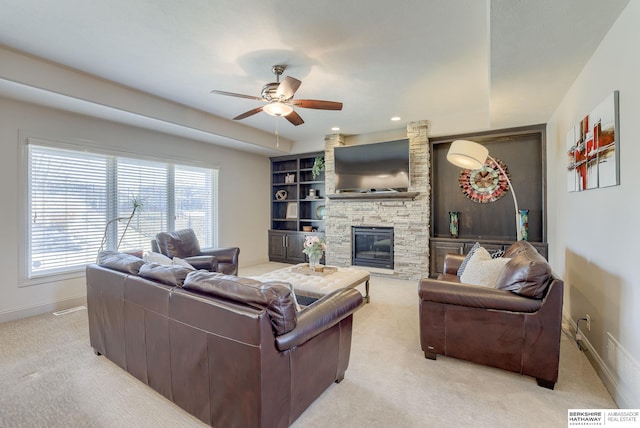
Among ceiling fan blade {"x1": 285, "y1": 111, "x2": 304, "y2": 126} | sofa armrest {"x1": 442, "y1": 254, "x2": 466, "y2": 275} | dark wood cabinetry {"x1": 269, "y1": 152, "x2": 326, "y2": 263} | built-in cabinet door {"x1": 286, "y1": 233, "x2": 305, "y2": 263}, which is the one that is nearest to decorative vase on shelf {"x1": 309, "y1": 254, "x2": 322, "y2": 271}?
sofa armrest {"x1": 442, "y1": 254, "x2": 466, "y2": 275}

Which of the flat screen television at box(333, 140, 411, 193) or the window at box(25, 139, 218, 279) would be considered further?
the flat screen television at box(333, 140, 411, 193)

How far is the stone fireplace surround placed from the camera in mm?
4984

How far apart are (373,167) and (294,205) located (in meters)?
2.26

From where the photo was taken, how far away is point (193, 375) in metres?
1.64

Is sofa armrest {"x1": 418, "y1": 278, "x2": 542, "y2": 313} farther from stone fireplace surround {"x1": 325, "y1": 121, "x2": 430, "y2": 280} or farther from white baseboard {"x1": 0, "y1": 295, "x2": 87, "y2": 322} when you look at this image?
white baseboard {"x1": 0, "y1": 295, "x2": 87, "y2": 322}

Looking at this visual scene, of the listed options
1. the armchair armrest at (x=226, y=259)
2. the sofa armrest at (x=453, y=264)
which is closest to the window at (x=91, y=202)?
the armchair armrest at (x=226, y=259)

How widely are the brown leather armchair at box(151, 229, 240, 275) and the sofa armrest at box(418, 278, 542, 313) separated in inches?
105

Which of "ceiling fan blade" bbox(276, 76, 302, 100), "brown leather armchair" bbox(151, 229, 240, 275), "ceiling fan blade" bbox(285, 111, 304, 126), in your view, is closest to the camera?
"ceiling fan blade" bbox(276, 76, 302, 100)

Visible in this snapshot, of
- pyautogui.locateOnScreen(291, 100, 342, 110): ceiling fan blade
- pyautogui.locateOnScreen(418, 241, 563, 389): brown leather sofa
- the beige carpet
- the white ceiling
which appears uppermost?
the white ceiling

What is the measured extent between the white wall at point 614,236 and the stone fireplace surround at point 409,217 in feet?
7.09

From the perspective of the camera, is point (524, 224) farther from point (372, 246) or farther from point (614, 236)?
point (614, 236)

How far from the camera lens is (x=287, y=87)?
2.69 metres

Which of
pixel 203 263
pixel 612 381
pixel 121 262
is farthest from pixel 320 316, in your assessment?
pixel 203 263

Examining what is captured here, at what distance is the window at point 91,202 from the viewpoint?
353 centimetres
